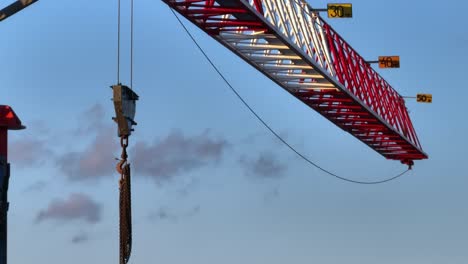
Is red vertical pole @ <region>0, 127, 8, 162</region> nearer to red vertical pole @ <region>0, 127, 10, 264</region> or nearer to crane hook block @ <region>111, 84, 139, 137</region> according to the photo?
red vertical pole @ <region>0, 127, 10, 264</region>

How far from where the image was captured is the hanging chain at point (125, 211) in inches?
644

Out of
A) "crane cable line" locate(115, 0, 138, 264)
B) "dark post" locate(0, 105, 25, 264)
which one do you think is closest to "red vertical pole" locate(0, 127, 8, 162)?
"dark post" locate(0, 105, 25, 264)

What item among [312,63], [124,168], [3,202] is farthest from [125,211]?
[312,63]

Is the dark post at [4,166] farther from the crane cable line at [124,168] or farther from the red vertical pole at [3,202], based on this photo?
the crane cable line at [124,168]

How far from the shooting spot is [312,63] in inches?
1518

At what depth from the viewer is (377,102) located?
175 feet

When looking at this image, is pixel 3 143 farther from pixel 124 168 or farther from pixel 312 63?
pixel 312 63

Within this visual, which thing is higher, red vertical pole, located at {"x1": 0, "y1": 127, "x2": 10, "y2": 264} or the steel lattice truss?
the steel lattice truss

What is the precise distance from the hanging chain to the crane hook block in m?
0.16

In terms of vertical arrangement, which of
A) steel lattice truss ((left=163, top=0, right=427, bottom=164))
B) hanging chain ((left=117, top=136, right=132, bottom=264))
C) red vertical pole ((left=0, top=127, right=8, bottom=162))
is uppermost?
steel lattice truss ((left=163, top=0, right=427, bottom=164))

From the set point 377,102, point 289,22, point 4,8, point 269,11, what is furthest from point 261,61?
point 4,8

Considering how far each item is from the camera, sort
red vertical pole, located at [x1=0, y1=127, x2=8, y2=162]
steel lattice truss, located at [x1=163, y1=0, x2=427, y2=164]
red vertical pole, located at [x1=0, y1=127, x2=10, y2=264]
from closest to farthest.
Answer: red vertical pole, located at [x1=0, y1=127, x2=10, y2=264] < red vertical pole, located at [x1=0, y1=127, x2=8, y2=162] < steel lattice truss, located at [x1=163, y1=0, x2=427, y2=164]

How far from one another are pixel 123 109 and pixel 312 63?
22407 mm

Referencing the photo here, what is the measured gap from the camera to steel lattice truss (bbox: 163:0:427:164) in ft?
104
